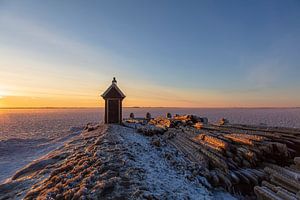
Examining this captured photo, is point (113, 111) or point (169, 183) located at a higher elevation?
point (113, 111)

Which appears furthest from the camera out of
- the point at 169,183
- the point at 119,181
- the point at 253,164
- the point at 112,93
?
the point at 112,93

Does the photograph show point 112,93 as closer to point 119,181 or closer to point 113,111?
point 113,111

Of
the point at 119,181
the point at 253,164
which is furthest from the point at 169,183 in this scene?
the point at 253,164

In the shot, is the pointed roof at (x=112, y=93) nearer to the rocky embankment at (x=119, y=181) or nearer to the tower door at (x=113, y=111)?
the tower door at (x=113, y=111)

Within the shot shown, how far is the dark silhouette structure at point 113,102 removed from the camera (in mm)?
23500

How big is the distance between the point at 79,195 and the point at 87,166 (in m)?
2.57

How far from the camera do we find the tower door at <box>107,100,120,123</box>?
2357 centimetres

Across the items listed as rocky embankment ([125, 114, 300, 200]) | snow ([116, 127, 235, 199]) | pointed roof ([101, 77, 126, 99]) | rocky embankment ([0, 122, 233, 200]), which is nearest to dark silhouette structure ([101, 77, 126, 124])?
pointed roof ([101, 77, 126, 99])

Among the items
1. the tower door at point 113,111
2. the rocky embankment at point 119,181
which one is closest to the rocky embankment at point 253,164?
the rocky embankment at point 119,181

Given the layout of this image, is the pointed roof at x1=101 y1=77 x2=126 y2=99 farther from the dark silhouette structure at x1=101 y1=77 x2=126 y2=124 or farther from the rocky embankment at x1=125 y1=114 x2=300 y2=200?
the rocky embankment at x1=125 y1=114 x2=300 y2=200

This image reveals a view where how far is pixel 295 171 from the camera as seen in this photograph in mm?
7270

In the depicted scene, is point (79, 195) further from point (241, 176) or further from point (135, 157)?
point (241, 176)

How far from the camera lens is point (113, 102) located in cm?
2361

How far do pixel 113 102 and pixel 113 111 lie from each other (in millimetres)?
1061
